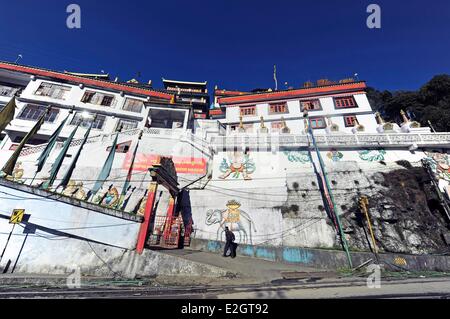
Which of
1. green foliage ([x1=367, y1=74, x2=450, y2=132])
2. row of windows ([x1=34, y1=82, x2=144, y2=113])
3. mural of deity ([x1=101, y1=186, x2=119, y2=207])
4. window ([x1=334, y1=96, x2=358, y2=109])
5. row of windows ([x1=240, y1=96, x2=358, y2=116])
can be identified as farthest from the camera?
green foliage ([x1=367, y1=74, x2=450, y2=132])

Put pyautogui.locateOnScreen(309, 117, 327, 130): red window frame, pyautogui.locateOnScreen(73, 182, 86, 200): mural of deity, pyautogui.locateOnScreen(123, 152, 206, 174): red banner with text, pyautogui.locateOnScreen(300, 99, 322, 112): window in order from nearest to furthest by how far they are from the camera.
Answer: pyautogui.locateOnScreen(73, 182, 86, 200): mural of deity < pyautogui.locateOnScreen(123, 152, 206, 174): red banner with text < pyautogui.locateOnScreen(309, 117, 327, 130): red window frame < pyautogui.locateOnScreen(300, 99, 322, 112): window

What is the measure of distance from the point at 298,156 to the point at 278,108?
12.3m

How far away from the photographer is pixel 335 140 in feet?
55.1

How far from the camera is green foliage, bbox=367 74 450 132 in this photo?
2565 centimetres

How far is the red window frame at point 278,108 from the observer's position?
2639cm

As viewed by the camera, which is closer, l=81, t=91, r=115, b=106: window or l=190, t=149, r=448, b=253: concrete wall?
l=190, t=149, r=448, b=253: concrete wall

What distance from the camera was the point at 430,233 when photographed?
1163 cm

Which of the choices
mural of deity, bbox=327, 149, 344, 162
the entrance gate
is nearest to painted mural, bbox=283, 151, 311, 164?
mural of deity, bbox=327, 149, 344, 162

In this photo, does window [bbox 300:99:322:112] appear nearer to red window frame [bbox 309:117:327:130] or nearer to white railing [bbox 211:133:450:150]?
red window frame [bbox 309:117:327:130]

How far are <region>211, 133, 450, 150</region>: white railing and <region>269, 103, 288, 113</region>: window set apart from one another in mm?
10306

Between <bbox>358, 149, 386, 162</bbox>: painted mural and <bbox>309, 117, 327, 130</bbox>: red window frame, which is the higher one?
<bbox>309, 117, 327, 130</bbox>: red window frame

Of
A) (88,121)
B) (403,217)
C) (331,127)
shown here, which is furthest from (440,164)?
(88,121)
